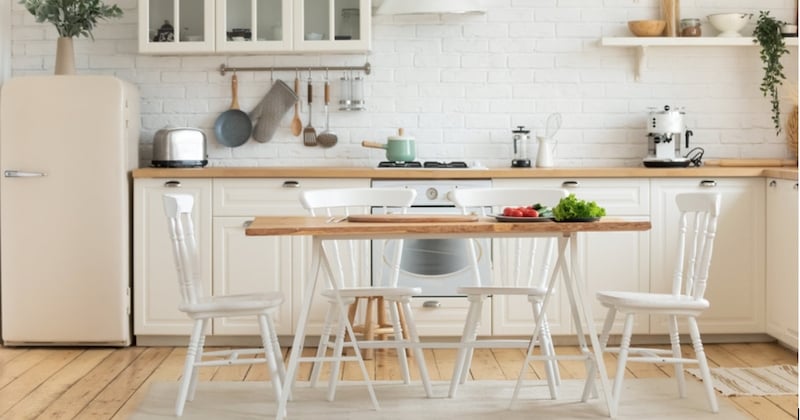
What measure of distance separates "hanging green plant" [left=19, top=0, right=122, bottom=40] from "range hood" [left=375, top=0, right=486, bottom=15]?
1387mm

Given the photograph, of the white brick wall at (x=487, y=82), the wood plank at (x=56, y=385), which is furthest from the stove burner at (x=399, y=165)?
the wood plank at (x=56, y=385)

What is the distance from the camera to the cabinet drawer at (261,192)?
17.7 feet

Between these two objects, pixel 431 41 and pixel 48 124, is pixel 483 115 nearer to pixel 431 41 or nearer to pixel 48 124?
pixel 431 41

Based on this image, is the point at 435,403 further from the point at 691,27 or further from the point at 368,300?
the point at 691,27

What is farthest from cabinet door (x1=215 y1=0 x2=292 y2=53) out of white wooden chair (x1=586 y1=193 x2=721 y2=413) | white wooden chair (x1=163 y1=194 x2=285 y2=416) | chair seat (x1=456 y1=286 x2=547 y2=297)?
white wooden chair (x1=586 y1=193 x2=721 y2=413)

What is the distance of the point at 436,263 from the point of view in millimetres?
5336

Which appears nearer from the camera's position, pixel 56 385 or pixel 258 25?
pixel 56 385

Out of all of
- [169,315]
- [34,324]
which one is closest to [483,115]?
[169,315]

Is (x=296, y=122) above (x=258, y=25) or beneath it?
beneath

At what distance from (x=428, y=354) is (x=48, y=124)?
2.12m

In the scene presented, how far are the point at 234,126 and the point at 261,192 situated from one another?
0.67 m

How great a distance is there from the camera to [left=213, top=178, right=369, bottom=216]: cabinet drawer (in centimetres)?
539

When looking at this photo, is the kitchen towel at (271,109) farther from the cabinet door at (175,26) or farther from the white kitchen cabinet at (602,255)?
the white kitchen cabinet at (602,255)

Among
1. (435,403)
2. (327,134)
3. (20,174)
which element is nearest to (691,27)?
(327,134)
